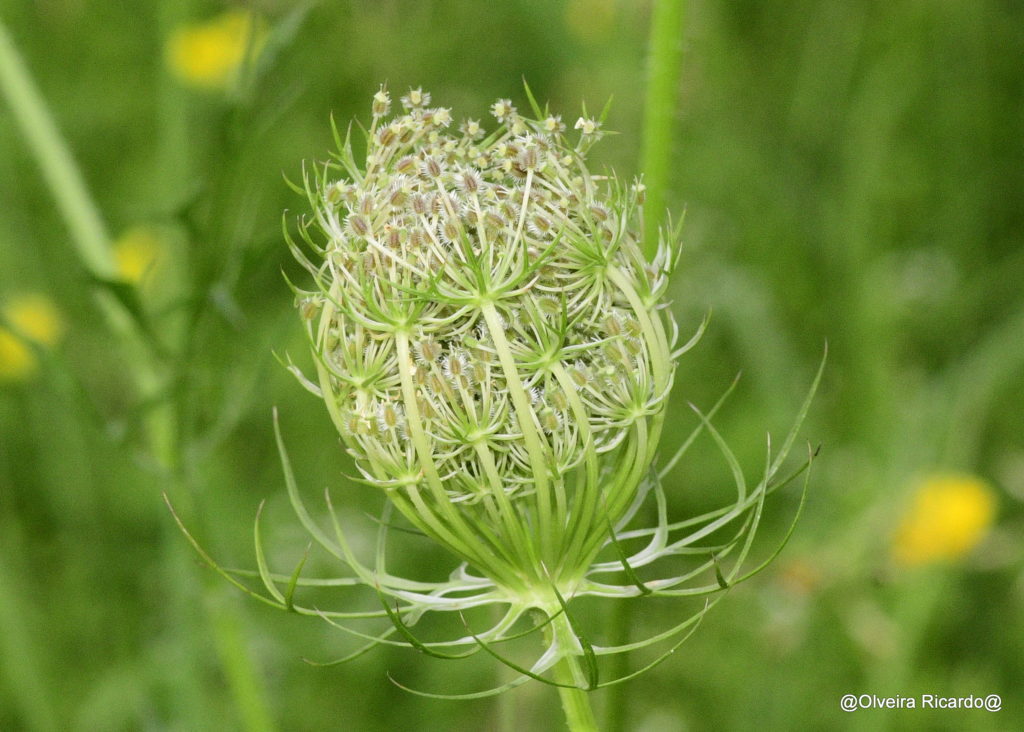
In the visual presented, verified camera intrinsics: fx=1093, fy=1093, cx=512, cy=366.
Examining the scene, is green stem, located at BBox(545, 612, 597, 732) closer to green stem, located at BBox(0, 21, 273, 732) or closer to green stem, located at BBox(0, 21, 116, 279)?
green stem, located at BBox(0, 21, 273, 732)

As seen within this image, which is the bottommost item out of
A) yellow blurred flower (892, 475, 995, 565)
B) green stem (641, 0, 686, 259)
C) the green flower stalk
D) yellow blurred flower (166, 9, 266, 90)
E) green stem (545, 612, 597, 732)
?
yellow blurred flower (892, 475, 995, 565)

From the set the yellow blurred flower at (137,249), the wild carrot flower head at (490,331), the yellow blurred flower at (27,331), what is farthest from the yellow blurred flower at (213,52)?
the wild carrot flower head at (490,331)

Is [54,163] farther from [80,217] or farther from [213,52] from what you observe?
[213,52]

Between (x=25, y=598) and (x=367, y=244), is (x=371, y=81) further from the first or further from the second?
(x=367, y=244)

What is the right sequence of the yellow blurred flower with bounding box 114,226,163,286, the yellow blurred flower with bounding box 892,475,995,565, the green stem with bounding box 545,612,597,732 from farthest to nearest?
the yellow blurred flower with bounding box 114,226,163,286 < the yellow blurred flower with bounding box 892,475,995,565 < the green stem with bounding box 545,612,597,732

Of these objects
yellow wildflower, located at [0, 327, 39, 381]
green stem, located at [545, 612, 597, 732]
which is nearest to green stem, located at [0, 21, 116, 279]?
green stem, located at [545, 612, 597, 732]

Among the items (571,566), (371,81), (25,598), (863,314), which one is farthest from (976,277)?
(25,598)

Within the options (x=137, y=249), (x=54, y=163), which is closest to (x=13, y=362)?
(x=137, y=249)

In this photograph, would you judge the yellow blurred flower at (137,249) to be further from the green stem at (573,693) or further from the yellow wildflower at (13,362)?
the green stem at (573,693)
